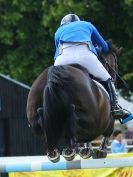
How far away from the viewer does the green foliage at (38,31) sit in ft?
78.3

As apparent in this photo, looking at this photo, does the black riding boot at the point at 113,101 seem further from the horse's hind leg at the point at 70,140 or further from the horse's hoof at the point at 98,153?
the horse's hind leg at the point at 70,140

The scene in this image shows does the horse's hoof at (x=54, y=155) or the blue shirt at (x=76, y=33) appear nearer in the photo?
the horse's hoof at (x=54, y=155)

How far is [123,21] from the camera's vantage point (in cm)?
2433

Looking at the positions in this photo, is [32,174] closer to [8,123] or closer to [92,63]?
[92,63]

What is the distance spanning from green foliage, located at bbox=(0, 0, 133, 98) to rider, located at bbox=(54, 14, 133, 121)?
1462 cm

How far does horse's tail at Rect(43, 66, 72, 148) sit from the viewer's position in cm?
779

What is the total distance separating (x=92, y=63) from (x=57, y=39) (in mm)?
575

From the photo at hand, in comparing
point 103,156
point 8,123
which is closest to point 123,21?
point 8,123

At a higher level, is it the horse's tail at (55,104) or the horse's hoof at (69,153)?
the horse's tail at (55,104)

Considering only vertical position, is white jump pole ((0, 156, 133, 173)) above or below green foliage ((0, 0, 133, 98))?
below

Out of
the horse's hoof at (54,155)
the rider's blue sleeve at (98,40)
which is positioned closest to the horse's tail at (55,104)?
the horse's hoof at (54,155)

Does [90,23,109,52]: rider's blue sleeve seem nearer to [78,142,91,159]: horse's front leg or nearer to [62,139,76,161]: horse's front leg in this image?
[78,142,91,159]: horse's front leg

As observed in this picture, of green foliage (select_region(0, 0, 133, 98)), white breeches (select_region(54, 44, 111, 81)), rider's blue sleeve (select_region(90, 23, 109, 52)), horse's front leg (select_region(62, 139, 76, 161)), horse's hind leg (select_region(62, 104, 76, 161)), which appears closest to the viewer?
horse's hind leg (select_region(62, 104, 76, 161))

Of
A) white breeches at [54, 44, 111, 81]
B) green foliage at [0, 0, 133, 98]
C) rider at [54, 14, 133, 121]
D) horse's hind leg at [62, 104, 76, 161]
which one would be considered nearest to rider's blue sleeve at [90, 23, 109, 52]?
rider at [54, 14, 133, 121]
